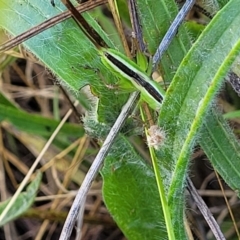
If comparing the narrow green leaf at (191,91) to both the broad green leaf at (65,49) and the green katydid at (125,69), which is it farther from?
the broad green leaf at (65,49)

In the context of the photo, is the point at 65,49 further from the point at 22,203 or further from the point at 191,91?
the point at 22,203

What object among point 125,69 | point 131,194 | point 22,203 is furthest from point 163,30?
point 22,203

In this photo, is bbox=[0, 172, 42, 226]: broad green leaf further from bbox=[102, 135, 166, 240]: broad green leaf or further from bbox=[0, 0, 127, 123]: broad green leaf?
bbox=[0, 0, 127, 123]: broad green leaf

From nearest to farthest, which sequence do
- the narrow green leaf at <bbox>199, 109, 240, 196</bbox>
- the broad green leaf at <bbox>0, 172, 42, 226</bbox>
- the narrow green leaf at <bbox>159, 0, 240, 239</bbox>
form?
the narrow green leaf at <bbox>159, 0, 240, 239</bbox> < the narrow green leaf at <bbox>199, 109, 240, 196</bbox> < the broad green leaf at <bbox>0, 172, 42, 226</bbox>

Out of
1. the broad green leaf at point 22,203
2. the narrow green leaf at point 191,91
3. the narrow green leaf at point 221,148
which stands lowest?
the narrow green leaf at point 221,148

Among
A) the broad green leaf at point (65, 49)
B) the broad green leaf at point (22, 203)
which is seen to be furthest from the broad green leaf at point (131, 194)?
the broad green leaf at point (22, 203)

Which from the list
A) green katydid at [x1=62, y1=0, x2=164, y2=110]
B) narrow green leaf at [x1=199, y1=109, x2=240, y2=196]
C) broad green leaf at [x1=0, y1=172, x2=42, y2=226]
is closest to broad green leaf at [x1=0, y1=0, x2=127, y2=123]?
green katydid at [x1=62, y1=0, x2=164, y2=110]

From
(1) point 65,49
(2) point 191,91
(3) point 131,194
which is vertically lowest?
(3) point 131,194

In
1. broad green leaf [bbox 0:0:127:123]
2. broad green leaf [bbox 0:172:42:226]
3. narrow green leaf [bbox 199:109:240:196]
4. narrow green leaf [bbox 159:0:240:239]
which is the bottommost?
narrow green leaf [bbox 199:109:240:196]
